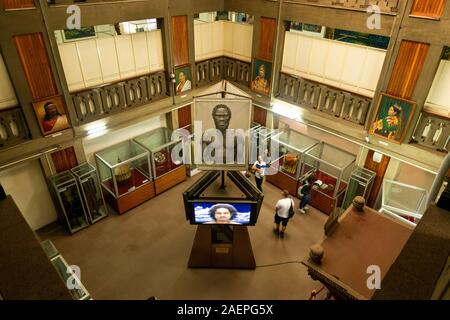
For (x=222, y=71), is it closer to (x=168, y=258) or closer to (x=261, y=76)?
(x=261, y=76)

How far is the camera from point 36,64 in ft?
24.1

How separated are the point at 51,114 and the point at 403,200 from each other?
10260mm

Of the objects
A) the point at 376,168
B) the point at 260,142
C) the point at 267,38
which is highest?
the point at 267,38

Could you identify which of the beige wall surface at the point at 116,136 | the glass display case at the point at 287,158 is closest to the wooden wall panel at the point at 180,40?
the beige wall surface at the point at 116,136

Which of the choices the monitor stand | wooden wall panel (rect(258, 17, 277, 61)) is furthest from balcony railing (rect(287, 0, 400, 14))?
the monitor stand

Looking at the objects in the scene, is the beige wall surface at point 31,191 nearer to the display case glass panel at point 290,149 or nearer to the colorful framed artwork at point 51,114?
the colorful framed artwork at point 51,114

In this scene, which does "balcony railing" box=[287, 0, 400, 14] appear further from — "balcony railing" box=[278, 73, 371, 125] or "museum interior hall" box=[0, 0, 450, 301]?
"balcony railing" box=[278, 73, 371, 125]

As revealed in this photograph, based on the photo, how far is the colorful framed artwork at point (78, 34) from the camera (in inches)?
320

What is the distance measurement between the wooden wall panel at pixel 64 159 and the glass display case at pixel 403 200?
30.0ft

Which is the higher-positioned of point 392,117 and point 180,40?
point 180,40

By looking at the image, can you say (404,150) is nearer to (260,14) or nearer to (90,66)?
(260,14)

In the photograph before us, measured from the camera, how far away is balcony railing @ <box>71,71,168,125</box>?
8.66 metres

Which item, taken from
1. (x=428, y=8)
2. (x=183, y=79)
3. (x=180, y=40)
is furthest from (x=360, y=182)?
(x=180, y=40)
